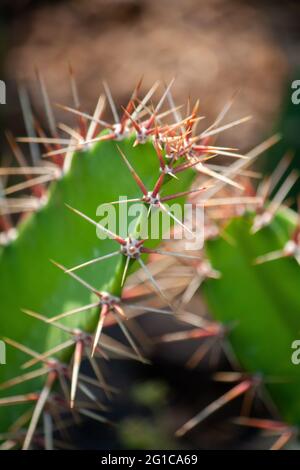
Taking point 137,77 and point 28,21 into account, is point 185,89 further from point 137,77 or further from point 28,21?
point 28,21

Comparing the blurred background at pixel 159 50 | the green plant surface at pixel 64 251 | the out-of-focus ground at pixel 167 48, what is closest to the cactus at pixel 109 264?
the green plant surface at pixel 64 251

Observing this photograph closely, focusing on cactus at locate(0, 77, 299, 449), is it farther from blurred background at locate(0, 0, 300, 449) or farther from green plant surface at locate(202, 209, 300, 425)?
blurred background at locate(0, 0, 300, 449)

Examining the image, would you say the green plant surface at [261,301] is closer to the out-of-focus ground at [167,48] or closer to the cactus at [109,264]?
Result: the cactus at [109,264]

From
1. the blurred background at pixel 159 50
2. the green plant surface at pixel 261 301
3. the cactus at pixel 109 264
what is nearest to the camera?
the cactus at pixel 109 264

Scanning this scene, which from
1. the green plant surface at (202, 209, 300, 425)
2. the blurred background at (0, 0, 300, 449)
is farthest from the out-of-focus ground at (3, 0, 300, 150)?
the green plant surface at (202, 209, 300, 425)

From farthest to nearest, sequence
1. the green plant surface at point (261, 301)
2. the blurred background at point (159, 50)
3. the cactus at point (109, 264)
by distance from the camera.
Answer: the blurred background at point (159, 50), the green plant surface at point (261, 301), the cactus at point (109, 264)

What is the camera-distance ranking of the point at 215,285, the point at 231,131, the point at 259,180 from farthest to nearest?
1. the point at 231,131
2. the point at 259,180
3. the point at 215,285
